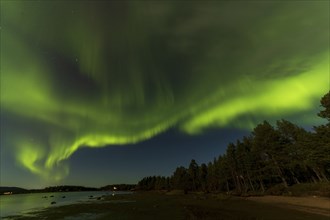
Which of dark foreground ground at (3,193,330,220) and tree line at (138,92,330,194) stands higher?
tree line at (138,92,330,194)

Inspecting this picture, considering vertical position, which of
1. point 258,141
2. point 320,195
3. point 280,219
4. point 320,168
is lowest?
point 280,219

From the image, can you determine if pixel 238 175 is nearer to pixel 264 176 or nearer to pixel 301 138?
pixel 264 176

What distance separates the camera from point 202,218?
31031 millimetres

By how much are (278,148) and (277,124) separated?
8.02 meters

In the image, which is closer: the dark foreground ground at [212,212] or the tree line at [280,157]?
the dark foreground ground at [212,212]

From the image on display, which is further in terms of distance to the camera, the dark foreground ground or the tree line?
the tree line

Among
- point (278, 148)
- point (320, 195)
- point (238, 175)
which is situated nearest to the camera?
point (320, 195)

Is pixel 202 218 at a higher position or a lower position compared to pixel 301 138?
lower

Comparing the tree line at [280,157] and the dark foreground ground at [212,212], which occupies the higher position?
the tree line at [280,157]

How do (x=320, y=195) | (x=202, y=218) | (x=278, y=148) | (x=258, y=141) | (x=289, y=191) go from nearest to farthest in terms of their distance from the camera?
(x=202, y=218) → (x=320, y=195) → (x=289, y=191) → (x=278, y=148) → (x=258, y=141)

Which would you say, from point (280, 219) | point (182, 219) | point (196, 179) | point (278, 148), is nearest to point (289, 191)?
point (278, 148)

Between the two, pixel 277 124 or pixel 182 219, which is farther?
pixel 277 124

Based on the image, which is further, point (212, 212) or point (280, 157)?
point (280, 157)

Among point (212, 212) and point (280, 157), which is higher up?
point (280, 157)
